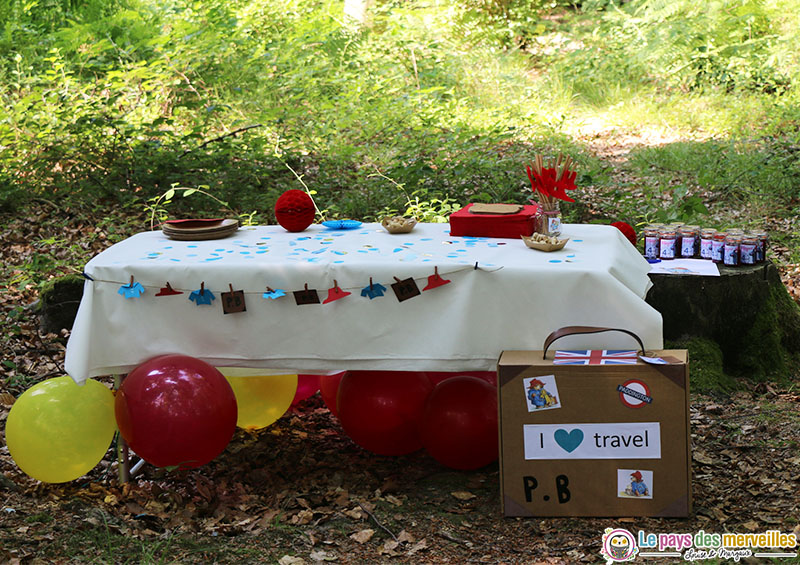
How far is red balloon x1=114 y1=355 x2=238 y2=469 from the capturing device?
8.84 ft

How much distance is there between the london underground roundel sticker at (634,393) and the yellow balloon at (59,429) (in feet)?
5.71

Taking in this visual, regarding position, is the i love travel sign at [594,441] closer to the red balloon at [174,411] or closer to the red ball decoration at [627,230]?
the red balloon at [174,411]

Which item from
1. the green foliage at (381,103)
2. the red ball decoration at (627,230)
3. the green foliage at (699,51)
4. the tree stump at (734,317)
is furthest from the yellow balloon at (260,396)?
the green foliage at (699,51)

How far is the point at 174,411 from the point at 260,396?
618mm

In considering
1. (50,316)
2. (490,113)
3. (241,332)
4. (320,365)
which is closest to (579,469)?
(320,365)

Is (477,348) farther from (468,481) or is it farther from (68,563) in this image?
(68,563)

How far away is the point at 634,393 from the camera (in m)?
2.49

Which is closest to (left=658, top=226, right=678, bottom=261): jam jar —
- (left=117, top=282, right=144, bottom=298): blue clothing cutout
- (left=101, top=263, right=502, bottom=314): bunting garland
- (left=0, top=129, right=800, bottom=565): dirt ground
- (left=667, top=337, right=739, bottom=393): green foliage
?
(left=667, top=337, right=739, bottom=393): green foliage

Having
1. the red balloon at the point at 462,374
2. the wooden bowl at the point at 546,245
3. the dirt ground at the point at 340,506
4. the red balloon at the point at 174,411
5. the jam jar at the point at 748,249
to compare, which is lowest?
the dirt ground at the point at 340,506

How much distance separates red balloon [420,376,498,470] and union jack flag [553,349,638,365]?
1.40 ft

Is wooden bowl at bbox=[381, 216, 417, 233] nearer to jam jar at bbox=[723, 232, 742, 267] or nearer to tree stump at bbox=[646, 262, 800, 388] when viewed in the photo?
tree stump at bbox=[646, 262, 800, 388]

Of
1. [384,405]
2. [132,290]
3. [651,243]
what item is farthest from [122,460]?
[651,243]

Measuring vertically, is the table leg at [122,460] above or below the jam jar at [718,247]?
below

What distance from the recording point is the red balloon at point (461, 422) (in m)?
2.90
